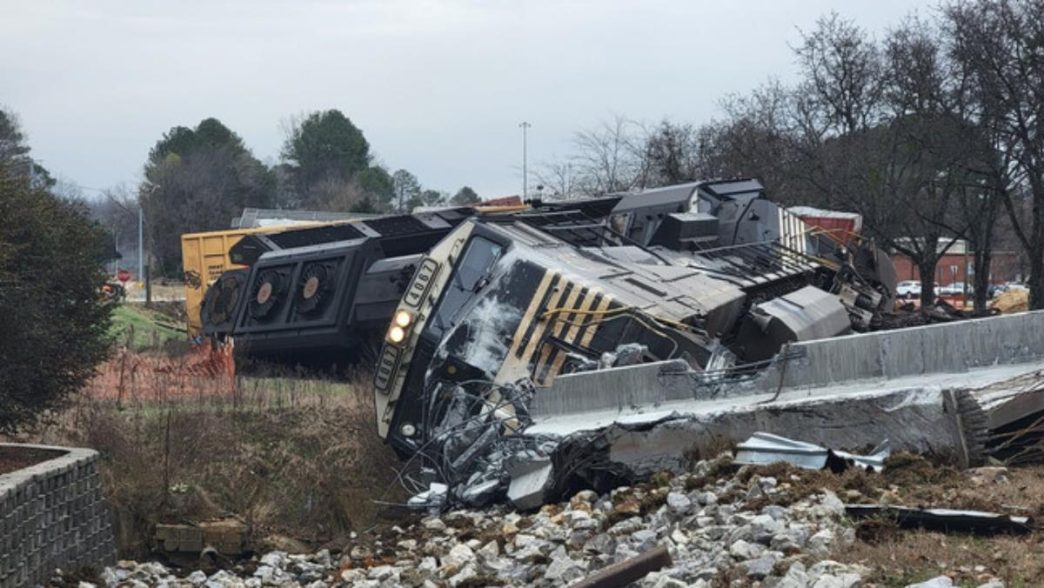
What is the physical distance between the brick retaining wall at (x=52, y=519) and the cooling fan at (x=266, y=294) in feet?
29.9

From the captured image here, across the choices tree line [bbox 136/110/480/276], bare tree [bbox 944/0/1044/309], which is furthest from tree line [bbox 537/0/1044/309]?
tree line [bbox 136/110/480/276]

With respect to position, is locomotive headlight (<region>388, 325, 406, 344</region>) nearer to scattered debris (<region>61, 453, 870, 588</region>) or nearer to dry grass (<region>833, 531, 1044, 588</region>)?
scattered debris (<region>61, 453, 870, 588</region>)

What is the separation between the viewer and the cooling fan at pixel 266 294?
74.1 feet

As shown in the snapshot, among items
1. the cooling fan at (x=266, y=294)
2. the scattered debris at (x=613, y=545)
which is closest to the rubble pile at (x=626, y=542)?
the scattered debris at (x=613, y=545)

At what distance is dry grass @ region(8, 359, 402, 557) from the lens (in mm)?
15812

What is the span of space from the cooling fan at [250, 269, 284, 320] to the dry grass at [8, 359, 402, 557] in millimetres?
3313

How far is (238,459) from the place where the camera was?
1734 cm

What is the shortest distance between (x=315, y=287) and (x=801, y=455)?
13.3 m

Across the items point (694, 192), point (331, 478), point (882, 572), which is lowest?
point (331, 478)

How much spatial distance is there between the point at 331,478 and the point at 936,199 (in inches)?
845

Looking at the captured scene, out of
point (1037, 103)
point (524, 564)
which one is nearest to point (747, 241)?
point (1037, 103)

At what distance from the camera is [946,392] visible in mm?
9562

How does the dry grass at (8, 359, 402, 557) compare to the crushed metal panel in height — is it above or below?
below

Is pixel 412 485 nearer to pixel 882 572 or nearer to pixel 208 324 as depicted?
pixel 882 572
